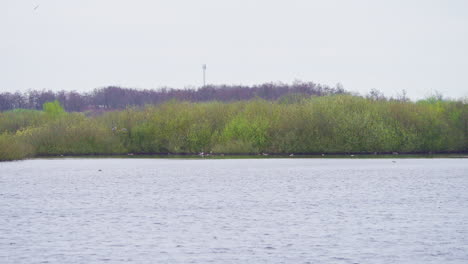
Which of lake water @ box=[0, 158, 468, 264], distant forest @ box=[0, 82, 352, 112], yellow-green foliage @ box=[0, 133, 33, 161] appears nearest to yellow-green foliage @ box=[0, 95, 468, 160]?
yellow-green foliage @ box=[0, 133, 33, 161]

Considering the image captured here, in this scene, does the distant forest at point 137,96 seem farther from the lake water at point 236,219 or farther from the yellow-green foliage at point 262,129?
the lake water at point 236,219

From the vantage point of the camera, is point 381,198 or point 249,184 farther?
point 249,184

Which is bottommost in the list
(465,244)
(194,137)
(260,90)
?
(465,244)

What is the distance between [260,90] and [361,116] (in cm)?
8108

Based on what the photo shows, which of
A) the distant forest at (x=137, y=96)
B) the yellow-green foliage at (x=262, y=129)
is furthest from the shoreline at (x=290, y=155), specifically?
the distant forest at (x=137, y=96)

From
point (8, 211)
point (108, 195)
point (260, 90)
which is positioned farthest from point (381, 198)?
point (260, 90)

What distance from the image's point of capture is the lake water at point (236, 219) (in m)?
23.8

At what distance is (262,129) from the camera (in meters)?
86.2

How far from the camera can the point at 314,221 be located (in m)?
30.5

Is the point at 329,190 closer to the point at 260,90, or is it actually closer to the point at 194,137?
the point at 194,137

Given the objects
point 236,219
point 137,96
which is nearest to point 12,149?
point 236,219

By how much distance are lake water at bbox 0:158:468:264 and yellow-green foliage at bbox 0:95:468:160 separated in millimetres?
27657

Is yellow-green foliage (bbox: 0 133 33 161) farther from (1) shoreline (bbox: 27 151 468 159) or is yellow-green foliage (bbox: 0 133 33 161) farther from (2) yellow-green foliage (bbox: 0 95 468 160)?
(1) shoreline (bbox: 27 151 468 159)

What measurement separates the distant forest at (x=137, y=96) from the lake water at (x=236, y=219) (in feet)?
346
